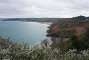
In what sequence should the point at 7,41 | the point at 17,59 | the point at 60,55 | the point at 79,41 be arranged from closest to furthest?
the point at 17,59
the point at 60,55
the point at 7,41
the point at 79,41

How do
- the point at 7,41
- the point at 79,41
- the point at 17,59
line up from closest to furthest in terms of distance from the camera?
the point at 17,59 < the point at 7,41 < the point at 79,41

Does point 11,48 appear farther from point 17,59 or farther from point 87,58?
point 87,58

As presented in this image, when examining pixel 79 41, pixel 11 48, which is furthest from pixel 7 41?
pixel 79 41

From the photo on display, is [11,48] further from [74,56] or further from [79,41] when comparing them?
[79,41]

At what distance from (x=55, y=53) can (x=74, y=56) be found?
55 centimetres

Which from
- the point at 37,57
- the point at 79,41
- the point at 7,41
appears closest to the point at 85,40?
the point at 79,41

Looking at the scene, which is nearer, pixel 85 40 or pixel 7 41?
pixel 7 41

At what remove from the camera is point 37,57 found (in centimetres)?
824

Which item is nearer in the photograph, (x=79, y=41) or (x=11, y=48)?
(x=11, y=48)

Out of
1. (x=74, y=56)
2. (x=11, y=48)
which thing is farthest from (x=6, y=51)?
(x=74, y=56)

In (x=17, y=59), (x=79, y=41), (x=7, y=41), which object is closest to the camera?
(x=17, y=59)

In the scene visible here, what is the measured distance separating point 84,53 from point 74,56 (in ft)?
1.84

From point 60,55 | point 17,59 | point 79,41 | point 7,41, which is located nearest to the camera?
point 17,59

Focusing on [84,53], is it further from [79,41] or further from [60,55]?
[79,41]
